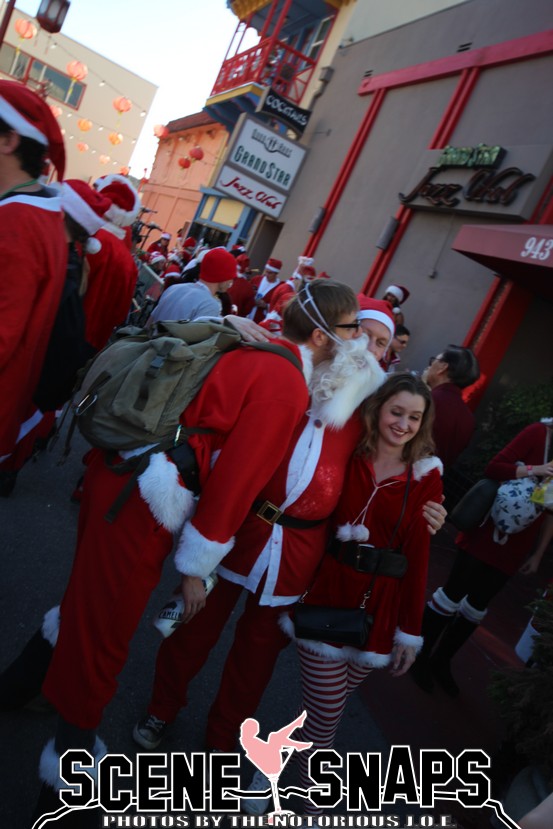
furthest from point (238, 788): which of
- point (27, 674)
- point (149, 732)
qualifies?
point (27, 674)

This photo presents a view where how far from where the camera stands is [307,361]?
239 cm

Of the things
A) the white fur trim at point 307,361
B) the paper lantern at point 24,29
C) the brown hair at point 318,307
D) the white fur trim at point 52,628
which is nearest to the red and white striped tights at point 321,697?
the white fur trim at point 52,628

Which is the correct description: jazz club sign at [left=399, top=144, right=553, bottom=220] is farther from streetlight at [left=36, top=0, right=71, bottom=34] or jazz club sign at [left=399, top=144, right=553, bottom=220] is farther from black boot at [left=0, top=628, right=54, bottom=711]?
streetlight at [left=36, top=0, right=71, bottom=34]

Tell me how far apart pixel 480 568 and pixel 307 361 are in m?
2.14

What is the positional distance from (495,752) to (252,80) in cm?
1782

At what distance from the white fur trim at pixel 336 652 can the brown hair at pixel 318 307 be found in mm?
1136

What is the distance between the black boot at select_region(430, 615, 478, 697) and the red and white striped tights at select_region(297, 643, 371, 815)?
1.62 m

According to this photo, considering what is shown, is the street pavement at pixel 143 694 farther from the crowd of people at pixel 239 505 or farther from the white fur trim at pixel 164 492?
the white fur trim at pixel 164 492

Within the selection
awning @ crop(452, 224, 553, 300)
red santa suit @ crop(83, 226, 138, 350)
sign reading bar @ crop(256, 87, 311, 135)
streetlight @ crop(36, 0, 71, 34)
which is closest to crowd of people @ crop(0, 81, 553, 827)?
red santa suit @ crop(83, 226, 138, 350)

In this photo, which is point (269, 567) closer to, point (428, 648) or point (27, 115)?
point (27, 115)

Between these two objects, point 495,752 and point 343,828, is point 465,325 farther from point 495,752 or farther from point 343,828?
point 343,828

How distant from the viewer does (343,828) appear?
7.27 feet

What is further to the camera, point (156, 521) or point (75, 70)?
point (75, 70)

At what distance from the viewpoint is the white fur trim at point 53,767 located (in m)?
2.07
